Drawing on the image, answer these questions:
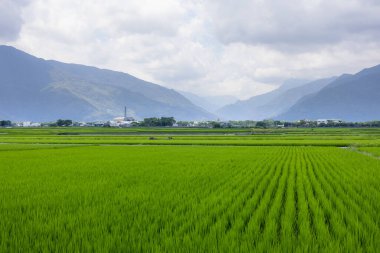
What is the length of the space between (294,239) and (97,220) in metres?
3.09

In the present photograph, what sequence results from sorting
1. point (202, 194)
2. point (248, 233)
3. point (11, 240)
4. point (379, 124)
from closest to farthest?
1. point (11, 240)
2. point (248, 233)
3. point (202, 194)
4. point (379, 124)

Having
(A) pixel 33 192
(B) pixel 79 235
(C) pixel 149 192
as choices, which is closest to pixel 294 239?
(B) pixel 79 235

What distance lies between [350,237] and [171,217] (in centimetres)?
278

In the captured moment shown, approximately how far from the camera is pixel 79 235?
4762mm

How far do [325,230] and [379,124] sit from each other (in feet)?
421

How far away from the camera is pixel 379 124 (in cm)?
11700

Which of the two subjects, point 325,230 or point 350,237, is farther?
point 325,230

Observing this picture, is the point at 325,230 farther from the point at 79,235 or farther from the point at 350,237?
the point at 79,235

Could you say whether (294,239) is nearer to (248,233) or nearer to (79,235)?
(248,233)

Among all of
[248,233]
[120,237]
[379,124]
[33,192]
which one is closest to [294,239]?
[248,233]

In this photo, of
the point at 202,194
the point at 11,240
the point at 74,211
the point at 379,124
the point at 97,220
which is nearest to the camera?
the point at 11,240

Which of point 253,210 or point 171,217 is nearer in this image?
point 171,217

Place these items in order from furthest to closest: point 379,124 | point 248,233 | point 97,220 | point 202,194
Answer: point 379,124 → point 202,194 → point 97,220 → point 248,233

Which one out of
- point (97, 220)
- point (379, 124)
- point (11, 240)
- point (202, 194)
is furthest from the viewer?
point (379, 124)
